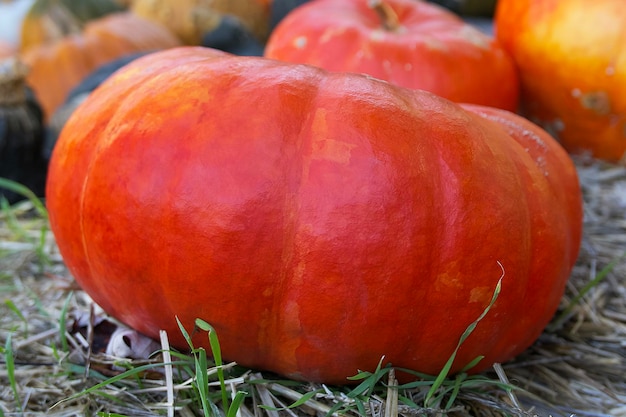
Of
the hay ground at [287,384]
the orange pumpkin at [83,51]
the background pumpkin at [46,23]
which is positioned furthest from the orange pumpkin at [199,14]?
the hay ground at [287,384]

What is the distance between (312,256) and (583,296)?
0.96m

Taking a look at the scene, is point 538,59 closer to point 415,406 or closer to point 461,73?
point 461,73

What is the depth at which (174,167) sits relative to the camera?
1126 millimetres

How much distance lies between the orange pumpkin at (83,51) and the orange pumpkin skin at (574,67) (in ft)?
8.24

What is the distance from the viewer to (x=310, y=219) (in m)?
1.08

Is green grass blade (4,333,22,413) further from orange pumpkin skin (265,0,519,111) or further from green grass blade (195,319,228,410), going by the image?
orange pumpkin skin (265,0,519,111)

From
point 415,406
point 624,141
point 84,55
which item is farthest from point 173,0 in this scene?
point 415,406

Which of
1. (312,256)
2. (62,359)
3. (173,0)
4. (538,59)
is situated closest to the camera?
(312,256)

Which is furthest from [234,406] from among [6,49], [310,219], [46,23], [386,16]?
[6,49]

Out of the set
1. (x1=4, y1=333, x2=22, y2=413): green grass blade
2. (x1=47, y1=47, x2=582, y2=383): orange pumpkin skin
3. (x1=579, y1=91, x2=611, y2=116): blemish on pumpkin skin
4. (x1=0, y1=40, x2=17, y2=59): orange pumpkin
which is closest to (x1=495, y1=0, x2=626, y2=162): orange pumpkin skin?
(x1=579, y1=91, x2=611, y2=116): blemish on pumpkin skin

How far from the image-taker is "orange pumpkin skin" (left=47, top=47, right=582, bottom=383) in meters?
1.09

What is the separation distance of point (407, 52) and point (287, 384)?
118cm

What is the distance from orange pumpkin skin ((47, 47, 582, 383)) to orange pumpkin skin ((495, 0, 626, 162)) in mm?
1151

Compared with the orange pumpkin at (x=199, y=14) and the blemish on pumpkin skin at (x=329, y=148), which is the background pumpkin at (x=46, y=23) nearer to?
the orange pumpkin at (x=199, y=14)
